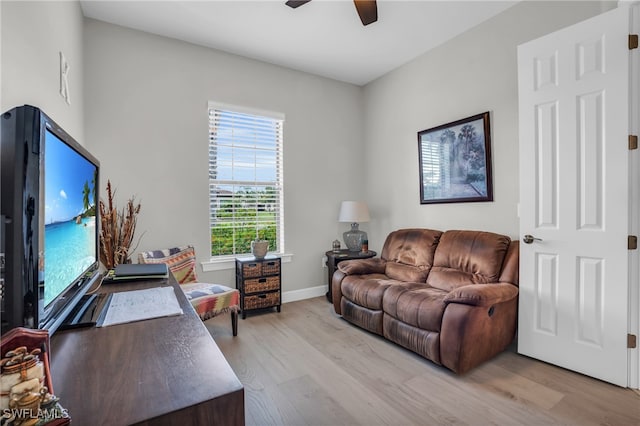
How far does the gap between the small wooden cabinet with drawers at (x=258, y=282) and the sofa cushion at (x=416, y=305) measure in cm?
131

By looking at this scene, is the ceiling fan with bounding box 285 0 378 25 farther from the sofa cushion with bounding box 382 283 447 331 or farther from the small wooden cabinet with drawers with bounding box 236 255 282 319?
the small wooden cabinet with drawers with bounding box 236 255 282 319

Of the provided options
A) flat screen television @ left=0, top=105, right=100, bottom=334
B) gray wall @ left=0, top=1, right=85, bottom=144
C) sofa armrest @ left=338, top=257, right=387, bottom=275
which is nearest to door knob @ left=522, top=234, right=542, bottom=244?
sofa armrest @ left=338, top=257, right=387, bottom=275

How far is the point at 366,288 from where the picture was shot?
2.85 metres

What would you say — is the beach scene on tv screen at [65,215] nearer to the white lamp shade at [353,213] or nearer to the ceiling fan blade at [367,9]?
the ceiling fan blade at [367,9]

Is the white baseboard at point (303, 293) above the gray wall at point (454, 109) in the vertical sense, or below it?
below

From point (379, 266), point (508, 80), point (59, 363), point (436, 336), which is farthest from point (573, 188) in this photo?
point (59, 363)

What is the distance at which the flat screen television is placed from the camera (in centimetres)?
69

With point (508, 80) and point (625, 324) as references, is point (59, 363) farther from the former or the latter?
point (508, 80)

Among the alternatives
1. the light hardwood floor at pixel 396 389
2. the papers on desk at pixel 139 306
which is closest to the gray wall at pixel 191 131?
the light hardwood floor at pixel 396 389

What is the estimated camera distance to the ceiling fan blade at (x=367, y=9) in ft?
7.14

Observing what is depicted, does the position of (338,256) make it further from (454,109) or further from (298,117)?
(454,109)

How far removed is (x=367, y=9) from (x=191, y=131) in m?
2.06

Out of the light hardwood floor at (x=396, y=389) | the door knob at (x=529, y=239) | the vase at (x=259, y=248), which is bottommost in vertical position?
the light hardwood floor at (x=396, y=389)

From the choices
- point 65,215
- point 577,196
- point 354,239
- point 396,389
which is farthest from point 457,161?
point 65,215
